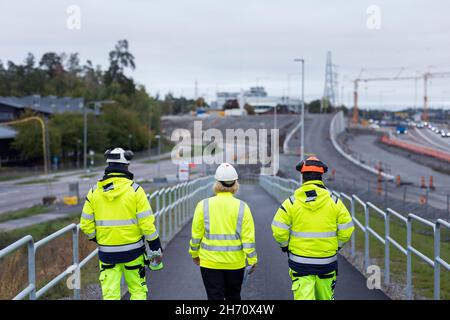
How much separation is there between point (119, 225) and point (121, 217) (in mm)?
79

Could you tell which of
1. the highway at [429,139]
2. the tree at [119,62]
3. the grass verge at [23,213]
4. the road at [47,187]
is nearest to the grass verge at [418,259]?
the highway at [429,139]

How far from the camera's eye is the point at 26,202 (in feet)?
136

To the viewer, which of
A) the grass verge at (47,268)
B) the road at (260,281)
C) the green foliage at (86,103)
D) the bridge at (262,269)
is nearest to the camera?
the bridge at (262,269)

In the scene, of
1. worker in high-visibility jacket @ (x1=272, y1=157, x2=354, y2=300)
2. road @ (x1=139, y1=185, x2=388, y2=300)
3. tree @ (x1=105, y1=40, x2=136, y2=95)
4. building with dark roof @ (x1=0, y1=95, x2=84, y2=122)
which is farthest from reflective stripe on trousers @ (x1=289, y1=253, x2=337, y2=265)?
tree @ (x1=105, y1=40, x2=136, y2=95)

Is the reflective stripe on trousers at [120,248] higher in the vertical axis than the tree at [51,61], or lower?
lower

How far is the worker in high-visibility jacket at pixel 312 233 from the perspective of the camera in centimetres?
605

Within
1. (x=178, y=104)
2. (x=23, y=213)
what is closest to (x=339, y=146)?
(x=23, y=213)

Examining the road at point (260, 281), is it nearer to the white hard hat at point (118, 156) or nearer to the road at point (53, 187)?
the white hard hat at point (118, 156)

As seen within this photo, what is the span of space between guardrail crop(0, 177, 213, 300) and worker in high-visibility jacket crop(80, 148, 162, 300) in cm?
54

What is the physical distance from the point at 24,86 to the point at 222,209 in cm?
11988
